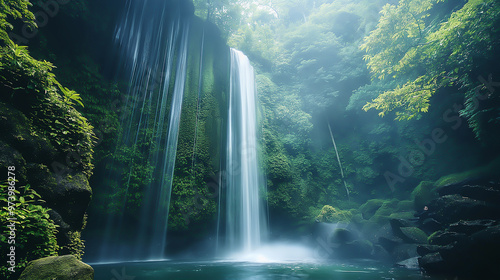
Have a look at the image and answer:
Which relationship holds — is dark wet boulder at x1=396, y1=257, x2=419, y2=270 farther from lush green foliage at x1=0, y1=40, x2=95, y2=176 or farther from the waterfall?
lush green foliage at x1=0, y1=40, x2=95, y2=176

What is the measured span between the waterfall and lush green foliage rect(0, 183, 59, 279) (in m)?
8.84

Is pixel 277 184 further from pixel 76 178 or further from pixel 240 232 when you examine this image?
pixel 76 178

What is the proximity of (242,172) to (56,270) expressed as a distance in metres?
10.1

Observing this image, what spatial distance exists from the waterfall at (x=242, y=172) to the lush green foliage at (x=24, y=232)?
29.0 ft

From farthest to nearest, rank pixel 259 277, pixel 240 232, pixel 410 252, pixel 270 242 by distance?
pixel 270 242, pixel 240 232, pixel 410 252, pixel 259 277

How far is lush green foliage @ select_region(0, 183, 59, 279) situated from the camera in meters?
2.61

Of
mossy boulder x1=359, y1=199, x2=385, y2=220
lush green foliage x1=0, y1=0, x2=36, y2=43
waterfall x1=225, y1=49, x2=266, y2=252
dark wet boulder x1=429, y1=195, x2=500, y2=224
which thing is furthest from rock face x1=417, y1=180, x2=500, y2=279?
lush green foliage x1=0, y1=0, x2=36, y2=43

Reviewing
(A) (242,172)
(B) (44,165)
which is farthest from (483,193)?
(B) (44,165)

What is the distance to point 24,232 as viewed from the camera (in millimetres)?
2785

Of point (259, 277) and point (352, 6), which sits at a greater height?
point (352, 6)

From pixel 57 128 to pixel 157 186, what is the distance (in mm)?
6206

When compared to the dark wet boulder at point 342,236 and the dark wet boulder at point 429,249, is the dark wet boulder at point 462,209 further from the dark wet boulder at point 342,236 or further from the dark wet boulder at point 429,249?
the dark wet boulder at point 342,236

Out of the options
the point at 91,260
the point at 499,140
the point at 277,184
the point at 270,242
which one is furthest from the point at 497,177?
the point at 91,260

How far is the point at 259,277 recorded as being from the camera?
6027 millimetres
